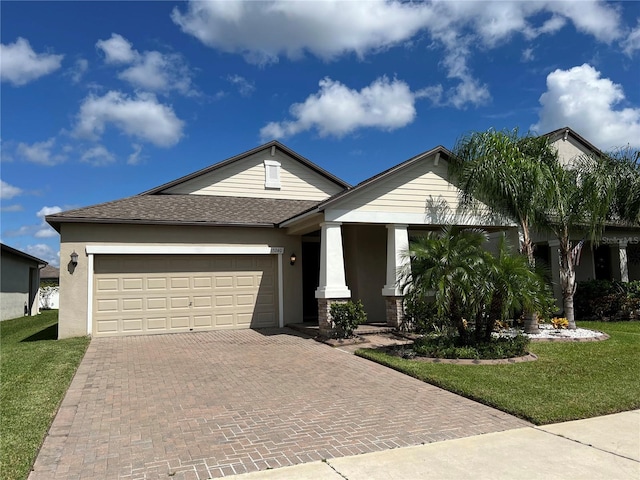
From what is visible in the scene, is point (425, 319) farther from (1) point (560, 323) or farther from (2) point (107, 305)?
(2) point (107, 305)

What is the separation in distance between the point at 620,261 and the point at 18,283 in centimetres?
2787

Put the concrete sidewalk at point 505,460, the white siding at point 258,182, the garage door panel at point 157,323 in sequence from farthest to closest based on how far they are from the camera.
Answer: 1. the white siding at point 258,182
2. the garage door panel at point 157,323
3. the concrete sidewalk at point 505,460

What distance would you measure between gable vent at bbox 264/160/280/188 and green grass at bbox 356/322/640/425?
32.1 feet

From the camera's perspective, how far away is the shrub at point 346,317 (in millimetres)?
11477

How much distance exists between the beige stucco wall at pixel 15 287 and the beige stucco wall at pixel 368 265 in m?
16.7

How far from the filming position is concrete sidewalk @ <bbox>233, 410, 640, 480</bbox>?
13.6ft

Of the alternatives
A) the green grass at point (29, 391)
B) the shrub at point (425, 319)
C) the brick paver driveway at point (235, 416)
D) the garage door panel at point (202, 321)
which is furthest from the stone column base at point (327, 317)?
the green grass at point (29, 391)

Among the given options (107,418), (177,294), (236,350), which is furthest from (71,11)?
(107,418)

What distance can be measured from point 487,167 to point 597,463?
876 cm

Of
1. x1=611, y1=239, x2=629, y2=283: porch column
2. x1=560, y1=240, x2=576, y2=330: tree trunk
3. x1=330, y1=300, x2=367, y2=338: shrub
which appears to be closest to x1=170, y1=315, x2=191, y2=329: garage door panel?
x1=330, y1=300, x2=367, y2=338: shrub

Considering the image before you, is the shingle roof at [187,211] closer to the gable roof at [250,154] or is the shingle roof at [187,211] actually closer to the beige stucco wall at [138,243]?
the beige stucco wall at [138,243]

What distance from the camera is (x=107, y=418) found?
19.5 feet

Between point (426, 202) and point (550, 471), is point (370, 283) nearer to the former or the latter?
point (426, 202)

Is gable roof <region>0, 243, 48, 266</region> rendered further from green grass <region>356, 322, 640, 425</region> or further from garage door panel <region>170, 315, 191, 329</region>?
green grass <region>356, 322, 640, 425</region>
